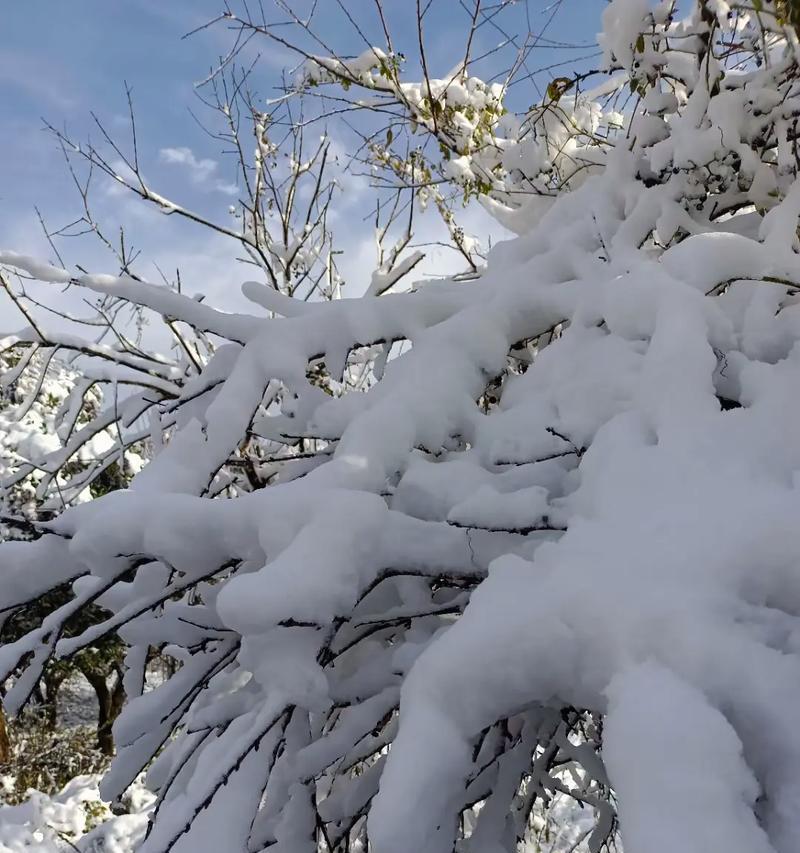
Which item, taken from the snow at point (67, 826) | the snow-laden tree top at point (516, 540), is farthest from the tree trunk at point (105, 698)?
the snow-laden tree top at point (516, 540)

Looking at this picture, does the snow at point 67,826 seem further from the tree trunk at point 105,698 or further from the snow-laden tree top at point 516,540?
the tree trunk at point 105,698

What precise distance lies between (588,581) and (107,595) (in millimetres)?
1227

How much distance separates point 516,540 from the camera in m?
1.24

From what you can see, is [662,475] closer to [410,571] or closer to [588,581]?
[588,581]

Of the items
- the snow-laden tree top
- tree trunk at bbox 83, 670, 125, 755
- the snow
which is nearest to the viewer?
the snow-laden tree top

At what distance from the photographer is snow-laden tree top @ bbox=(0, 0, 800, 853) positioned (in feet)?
2.77

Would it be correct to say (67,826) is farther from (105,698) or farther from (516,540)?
(105,698)

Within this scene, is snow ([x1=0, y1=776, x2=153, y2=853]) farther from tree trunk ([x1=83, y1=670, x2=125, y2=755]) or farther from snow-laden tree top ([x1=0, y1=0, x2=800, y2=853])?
tree trunk ([x1=83, y1=670, x2=125, y2=755])

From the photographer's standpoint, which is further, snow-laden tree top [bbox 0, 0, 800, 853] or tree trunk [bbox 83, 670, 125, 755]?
tree trunk [bbox 83, 670, 125, 755]

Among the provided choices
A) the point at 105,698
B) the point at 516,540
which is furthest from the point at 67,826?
the point at 105,698

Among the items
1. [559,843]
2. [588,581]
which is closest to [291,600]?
[588,581]

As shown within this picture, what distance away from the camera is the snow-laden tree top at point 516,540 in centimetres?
85

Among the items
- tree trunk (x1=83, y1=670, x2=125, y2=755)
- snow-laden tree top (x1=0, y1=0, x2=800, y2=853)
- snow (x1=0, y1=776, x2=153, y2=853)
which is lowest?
tree trunk (x1=83, y1=670, x2=125, y2=755)

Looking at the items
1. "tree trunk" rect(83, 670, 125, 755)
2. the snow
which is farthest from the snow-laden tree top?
"tree trunk" rect(83, 670, 125, 755)
